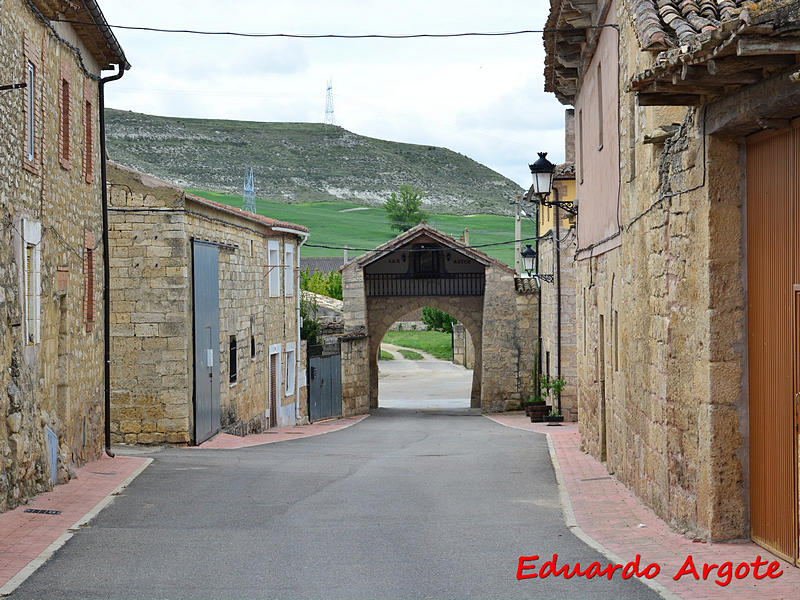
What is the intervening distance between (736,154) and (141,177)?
478 inches

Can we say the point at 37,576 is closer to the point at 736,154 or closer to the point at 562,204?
the point at 736,154

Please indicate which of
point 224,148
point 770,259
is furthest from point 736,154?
point 224,148

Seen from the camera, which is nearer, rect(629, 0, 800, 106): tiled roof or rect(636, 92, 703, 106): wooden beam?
rect(629, 0, 800, 106): tiled roof

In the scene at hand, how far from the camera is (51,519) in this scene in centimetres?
1005

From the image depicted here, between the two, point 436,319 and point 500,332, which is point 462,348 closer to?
point 436,319

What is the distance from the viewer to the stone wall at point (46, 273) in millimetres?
10320

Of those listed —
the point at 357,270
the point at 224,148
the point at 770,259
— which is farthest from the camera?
the point at 224,148

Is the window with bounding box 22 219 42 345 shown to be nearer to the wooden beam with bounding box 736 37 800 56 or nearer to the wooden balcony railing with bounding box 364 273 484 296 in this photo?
the wooden beam with bounding box 736 37 800 56

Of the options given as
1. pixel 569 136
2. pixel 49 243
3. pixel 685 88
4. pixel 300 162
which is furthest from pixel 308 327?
pixel 300 162

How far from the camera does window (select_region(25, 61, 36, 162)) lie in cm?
1140

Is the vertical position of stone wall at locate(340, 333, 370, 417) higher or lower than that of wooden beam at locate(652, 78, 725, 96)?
lower

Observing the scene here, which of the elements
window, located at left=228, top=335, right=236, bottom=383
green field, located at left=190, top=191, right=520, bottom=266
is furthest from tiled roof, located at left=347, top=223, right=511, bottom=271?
green field, located at left=190, top=191, right=520, bottom=266

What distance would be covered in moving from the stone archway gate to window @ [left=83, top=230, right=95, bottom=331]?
16.9 metres

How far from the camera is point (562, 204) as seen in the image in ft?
68.0
